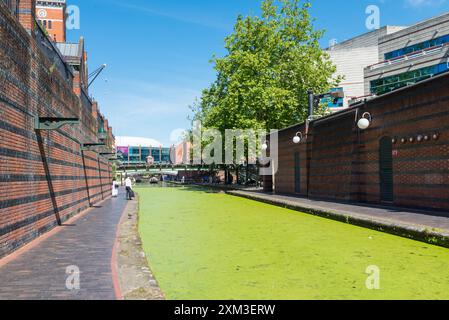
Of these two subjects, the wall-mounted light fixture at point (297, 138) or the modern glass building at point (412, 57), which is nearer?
the wall-mounted light fixture at point (297, 138)

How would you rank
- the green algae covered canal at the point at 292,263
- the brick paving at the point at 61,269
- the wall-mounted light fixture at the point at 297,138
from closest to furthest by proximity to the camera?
the brick paving at the point at 61,269 → the green algae covered canal at the point at 292,263 → the wall-mounted light fixture at the point at 297,138

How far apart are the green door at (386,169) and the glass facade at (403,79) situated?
74.6 ft

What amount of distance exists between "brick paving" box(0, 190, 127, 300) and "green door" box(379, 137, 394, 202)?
417 inches

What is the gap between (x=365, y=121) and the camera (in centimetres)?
1633

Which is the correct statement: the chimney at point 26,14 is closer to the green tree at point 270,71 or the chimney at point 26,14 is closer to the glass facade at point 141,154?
the green tree at point 270,71

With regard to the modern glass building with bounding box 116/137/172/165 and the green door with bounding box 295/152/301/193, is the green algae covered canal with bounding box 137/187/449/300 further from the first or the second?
the modern glass building with bounding box 116/137/172/165

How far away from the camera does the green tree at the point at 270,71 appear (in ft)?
108

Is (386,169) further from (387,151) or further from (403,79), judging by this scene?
(403,79)

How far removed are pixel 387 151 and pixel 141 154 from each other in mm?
152846

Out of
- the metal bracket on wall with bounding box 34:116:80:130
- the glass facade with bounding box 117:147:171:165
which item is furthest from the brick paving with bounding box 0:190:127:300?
the glass facade with bounding box 117:147:171:165

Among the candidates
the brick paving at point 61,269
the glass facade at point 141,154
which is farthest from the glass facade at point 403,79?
Answer: the glass facade at point 141,154

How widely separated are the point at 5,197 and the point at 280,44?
30336 millimetres

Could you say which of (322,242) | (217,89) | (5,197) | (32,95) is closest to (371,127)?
(322,242)
